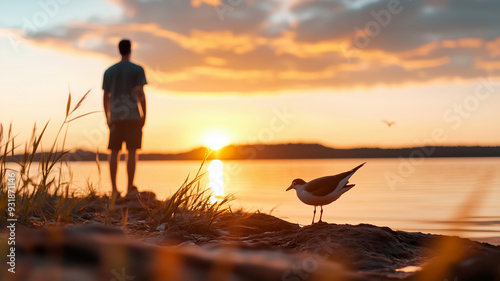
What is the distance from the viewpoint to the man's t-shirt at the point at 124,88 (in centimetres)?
812

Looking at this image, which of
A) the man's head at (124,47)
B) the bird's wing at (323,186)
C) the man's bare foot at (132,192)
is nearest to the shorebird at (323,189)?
the bird's wing at (323,186)

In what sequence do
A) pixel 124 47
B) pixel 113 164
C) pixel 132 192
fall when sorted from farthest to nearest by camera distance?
pixel 124 47 → pixel 113 164 → pixel 132 192

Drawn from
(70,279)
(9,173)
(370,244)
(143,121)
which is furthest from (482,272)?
(143,121)

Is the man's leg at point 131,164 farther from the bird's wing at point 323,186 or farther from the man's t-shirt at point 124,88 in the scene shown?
the bird's wing at point 323,186

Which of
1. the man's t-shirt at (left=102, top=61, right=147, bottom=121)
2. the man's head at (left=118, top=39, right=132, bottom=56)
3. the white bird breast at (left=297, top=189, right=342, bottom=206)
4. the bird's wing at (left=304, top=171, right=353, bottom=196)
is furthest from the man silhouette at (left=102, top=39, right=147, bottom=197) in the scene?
the bird's wing at (left=304, top=171, right=353, bottom=196)

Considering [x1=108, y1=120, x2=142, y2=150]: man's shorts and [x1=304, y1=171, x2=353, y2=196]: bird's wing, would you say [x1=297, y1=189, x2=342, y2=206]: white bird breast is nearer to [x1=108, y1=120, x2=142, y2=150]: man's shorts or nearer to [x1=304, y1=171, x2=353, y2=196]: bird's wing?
[x1=304, y1=171, x2=353, y2=196]: bird's wing

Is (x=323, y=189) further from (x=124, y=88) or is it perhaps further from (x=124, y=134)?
(x=124, y=88)

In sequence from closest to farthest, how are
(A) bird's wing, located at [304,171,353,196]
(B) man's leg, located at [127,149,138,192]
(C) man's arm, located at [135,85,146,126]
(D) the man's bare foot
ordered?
(A) bird's wing, located at [304,171,353,196], (D) the man's bare foot, (B) man's leg, located at [127,149,138,192], (C) man's arm, located at [135,85,146,126]

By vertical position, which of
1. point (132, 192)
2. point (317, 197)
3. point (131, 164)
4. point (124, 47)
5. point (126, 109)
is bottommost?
point (132, 192)

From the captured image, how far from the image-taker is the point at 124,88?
8.16 meters

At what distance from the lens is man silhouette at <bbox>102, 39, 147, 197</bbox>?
8.08 m

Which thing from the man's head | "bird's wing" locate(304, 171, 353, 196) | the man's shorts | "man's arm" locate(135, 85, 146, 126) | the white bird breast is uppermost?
the man's head

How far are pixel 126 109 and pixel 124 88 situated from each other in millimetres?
378

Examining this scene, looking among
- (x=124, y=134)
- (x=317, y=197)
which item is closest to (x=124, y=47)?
(x=124, y=134)
